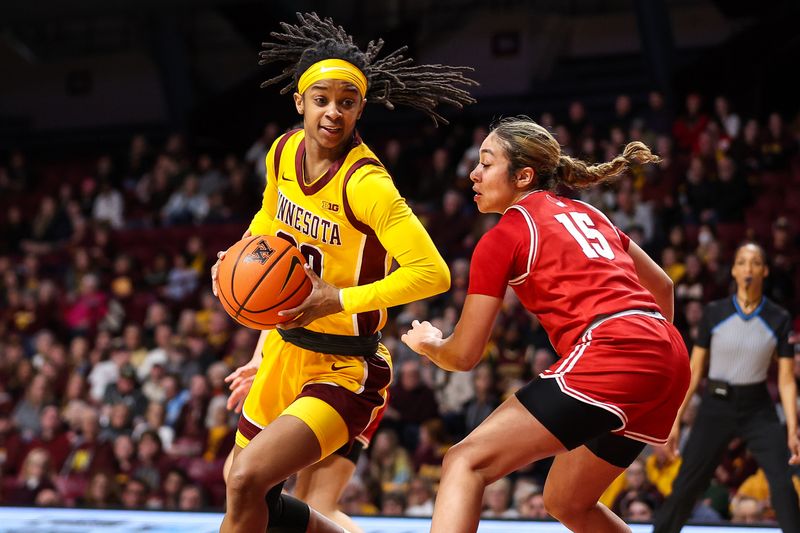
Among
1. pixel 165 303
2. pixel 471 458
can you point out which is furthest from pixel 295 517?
pixel 165 303

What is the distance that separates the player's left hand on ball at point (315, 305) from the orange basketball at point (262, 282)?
0.9 inches

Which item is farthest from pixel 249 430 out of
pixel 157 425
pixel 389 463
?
pixel 157 425

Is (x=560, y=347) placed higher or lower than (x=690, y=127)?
lower

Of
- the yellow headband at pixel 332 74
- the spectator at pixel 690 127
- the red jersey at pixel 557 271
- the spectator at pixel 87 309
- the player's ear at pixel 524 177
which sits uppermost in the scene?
the spectator at pixel 690 127

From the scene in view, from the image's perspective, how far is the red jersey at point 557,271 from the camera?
11.0 feet

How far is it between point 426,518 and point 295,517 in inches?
105

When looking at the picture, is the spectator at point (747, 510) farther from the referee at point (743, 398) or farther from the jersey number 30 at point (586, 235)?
the jersey number 30 at point (586, 235)

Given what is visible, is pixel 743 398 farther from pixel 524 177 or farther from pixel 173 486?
pixel 173 486

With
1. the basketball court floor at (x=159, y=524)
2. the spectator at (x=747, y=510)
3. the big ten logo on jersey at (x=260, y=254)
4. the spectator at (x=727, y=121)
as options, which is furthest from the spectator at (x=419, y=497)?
the spectator at (x=727, y=121)

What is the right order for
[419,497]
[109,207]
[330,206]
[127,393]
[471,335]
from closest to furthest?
[471,335] → [330,206] → [419,497] → [127,393] → [109,207]

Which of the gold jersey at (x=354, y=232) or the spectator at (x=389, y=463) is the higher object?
the gold jersey at (x=354, y=232)

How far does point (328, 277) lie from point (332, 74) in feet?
2.39

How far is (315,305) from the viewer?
12.1 ft

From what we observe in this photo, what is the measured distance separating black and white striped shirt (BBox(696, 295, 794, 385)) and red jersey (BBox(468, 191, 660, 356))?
2430 mm
